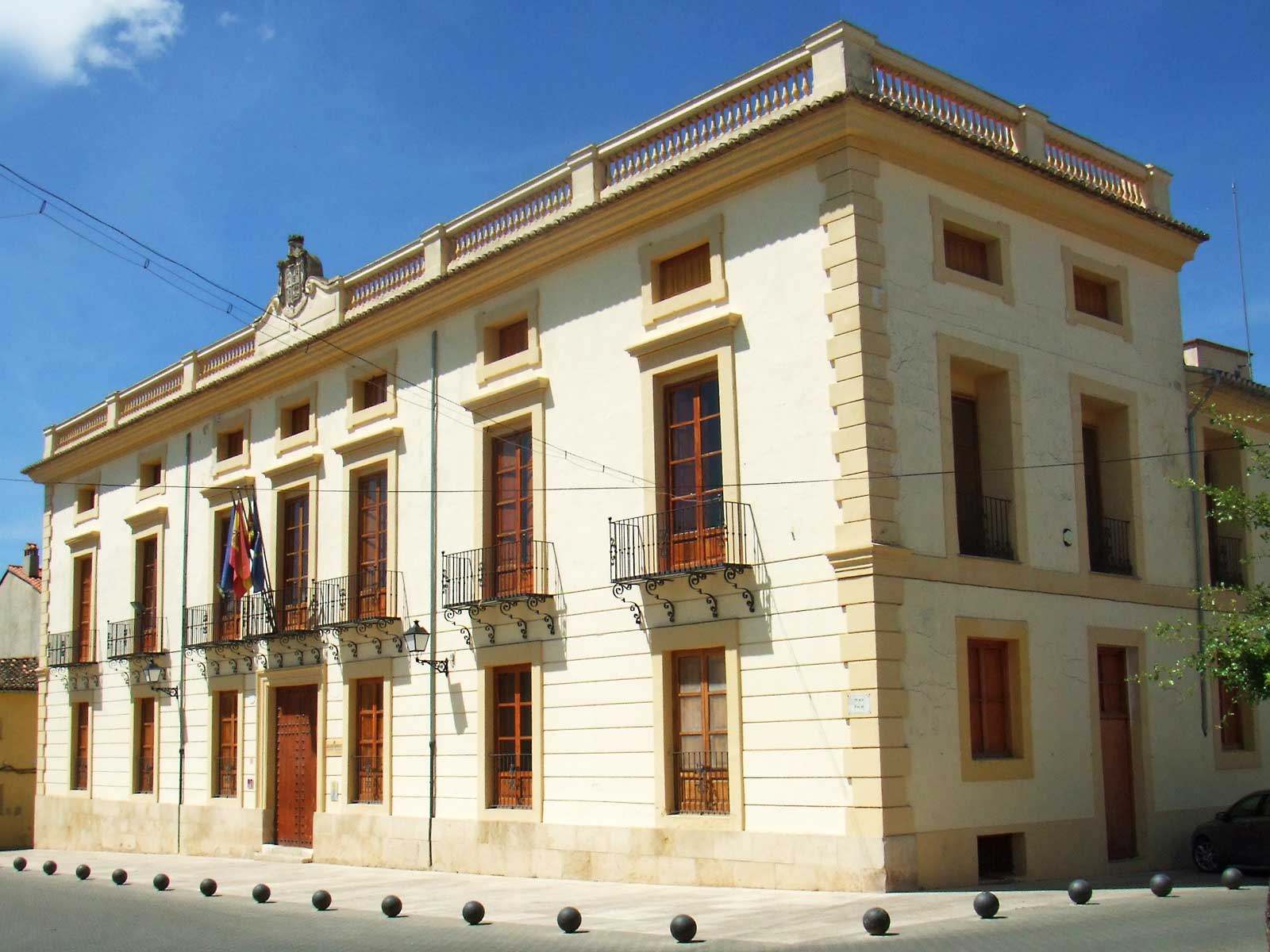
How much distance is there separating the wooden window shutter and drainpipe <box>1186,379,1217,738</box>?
4.41 metres

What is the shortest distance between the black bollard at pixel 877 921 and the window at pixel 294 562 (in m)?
14.5

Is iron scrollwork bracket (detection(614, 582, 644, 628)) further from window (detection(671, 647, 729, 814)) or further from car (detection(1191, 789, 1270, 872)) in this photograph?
car (detection(1191, 789, 1270, 872))

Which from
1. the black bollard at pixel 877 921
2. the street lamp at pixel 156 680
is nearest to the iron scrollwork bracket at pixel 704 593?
the black bollard at pixel 877 921

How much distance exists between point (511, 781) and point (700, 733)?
386 cm

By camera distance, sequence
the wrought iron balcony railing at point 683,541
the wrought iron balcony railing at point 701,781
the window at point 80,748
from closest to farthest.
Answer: the wrought iron balcony railing at point 683,541 → the wrought iron balcony railing at point 701,781 → the window at point 80,748

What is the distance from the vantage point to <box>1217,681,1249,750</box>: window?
798 inches

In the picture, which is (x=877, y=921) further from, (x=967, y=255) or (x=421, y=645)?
(x=421, y=645)

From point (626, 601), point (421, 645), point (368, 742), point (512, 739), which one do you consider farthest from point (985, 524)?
point (368, 742)

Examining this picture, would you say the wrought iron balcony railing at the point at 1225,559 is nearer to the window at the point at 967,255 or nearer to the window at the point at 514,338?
the window at the point at 967,255

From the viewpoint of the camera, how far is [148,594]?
2950cm

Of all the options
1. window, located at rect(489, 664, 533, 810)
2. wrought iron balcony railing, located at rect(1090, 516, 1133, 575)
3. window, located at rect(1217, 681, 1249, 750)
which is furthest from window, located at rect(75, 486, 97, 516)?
window, located at rect(1217, 681, 1249, 750)

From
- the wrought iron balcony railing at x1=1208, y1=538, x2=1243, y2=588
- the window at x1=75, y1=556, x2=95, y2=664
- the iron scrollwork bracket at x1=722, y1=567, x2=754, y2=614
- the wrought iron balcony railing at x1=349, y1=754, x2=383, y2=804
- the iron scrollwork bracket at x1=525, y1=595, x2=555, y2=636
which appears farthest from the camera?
the window at x1=75, y1=556, x2=95, y2=664

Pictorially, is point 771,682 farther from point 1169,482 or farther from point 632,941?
point 1169,482

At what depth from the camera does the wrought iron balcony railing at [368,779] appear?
878 inches
